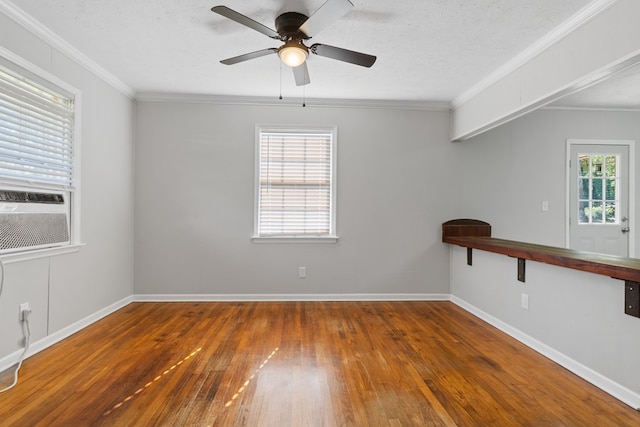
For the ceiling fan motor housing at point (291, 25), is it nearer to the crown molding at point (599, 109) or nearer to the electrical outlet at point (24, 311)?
the electrical outlet at point (24, 311)

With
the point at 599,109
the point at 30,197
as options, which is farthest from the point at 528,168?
the point at 30,197

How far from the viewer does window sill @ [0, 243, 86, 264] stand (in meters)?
2.31

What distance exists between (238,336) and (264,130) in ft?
7.98

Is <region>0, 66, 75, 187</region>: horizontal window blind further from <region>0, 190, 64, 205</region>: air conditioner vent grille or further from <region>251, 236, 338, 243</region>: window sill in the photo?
<region>251, 236, 338, 243</region>: window sill

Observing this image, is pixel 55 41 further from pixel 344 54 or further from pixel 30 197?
pixel 344 54

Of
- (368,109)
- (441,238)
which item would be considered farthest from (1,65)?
(441,238)

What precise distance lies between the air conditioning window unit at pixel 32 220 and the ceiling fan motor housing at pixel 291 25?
218 cm

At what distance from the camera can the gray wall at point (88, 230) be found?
2416 millimetres

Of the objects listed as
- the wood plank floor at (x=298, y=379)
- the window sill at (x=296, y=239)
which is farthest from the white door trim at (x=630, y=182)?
the window sill at (x=296, y=239)

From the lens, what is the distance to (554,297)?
8.61ft

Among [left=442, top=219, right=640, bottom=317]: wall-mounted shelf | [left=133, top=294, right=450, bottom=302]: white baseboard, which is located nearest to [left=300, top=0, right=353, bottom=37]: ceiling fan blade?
[left=442, top=219, right=640, bottom=317]: wall-mounted shelf

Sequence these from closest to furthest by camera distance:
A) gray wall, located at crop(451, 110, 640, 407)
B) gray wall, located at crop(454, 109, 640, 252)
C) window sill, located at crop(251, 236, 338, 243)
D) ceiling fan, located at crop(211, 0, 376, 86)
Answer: ceiling fan, located at crop(211, 0, 376, 86) → gray wall, located at crop(451, 110, 640, 407) → window sill, located at crop(251, 236, 338, 243) → gray wall, located at crop(454, 109, 640, 252)

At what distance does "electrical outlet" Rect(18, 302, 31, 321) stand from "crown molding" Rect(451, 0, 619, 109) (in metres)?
4.34

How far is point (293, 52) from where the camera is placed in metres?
2.32
